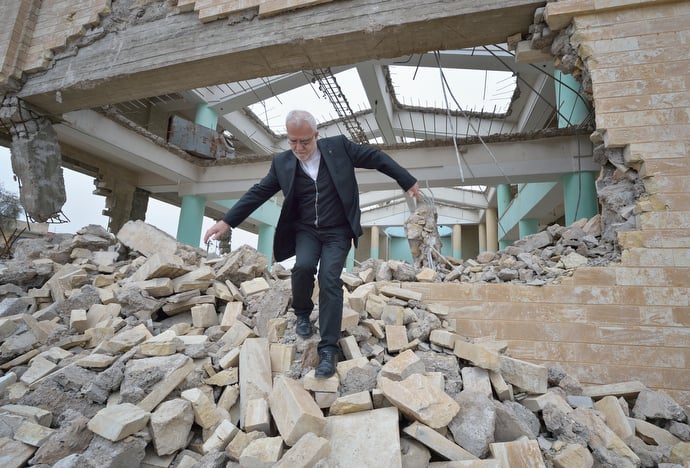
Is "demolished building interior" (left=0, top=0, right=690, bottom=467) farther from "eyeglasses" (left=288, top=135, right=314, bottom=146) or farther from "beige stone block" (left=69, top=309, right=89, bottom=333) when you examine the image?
"eyeglasses" (left=288, top=135, right=314, bottom=146)

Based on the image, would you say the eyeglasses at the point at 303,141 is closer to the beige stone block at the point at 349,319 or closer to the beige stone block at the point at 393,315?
the beige stone block at the point at 349,319

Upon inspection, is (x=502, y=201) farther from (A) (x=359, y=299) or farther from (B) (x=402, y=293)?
(A) (x=359, y=299)

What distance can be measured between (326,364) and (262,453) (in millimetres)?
663

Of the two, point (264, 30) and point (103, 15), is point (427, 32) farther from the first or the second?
point (103, 15)

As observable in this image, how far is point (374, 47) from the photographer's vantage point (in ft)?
15.3

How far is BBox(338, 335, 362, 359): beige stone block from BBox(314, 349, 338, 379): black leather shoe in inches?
8.6

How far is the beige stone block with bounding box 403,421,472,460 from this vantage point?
1.76 m

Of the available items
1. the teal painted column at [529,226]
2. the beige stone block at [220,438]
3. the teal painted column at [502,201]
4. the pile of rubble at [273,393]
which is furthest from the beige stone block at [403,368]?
the teal painted column at [502,201]

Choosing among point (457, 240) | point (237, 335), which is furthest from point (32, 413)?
point (457, 240)

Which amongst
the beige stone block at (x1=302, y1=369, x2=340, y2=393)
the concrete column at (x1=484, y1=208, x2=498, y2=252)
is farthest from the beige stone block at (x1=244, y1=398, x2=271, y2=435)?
Answer: the concrete column at (x1=484, y1=208, x2=498, y2=252)

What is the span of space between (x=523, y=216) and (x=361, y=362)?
10308mm

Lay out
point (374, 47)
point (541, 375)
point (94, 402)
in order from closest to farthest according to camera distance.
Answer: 1. point (94, 402)
2. point (541, 375)
3. point (374, 47)

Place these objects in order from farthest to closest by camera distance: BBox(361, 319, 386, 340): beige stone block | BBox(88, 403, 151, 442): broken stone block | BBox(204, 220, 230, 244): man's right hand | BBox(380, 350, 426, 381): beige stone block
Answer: BBox(361, 319, 386, 340): beige stone block → BBox(204, 220, 230, 244): man's right hand → BBox(380, 350, 426, 381): beige stone block → BBox(88, 403, 151, 442): broken stone block

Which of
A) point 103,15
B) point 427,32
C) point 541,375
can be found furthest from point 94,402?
point 103,15
